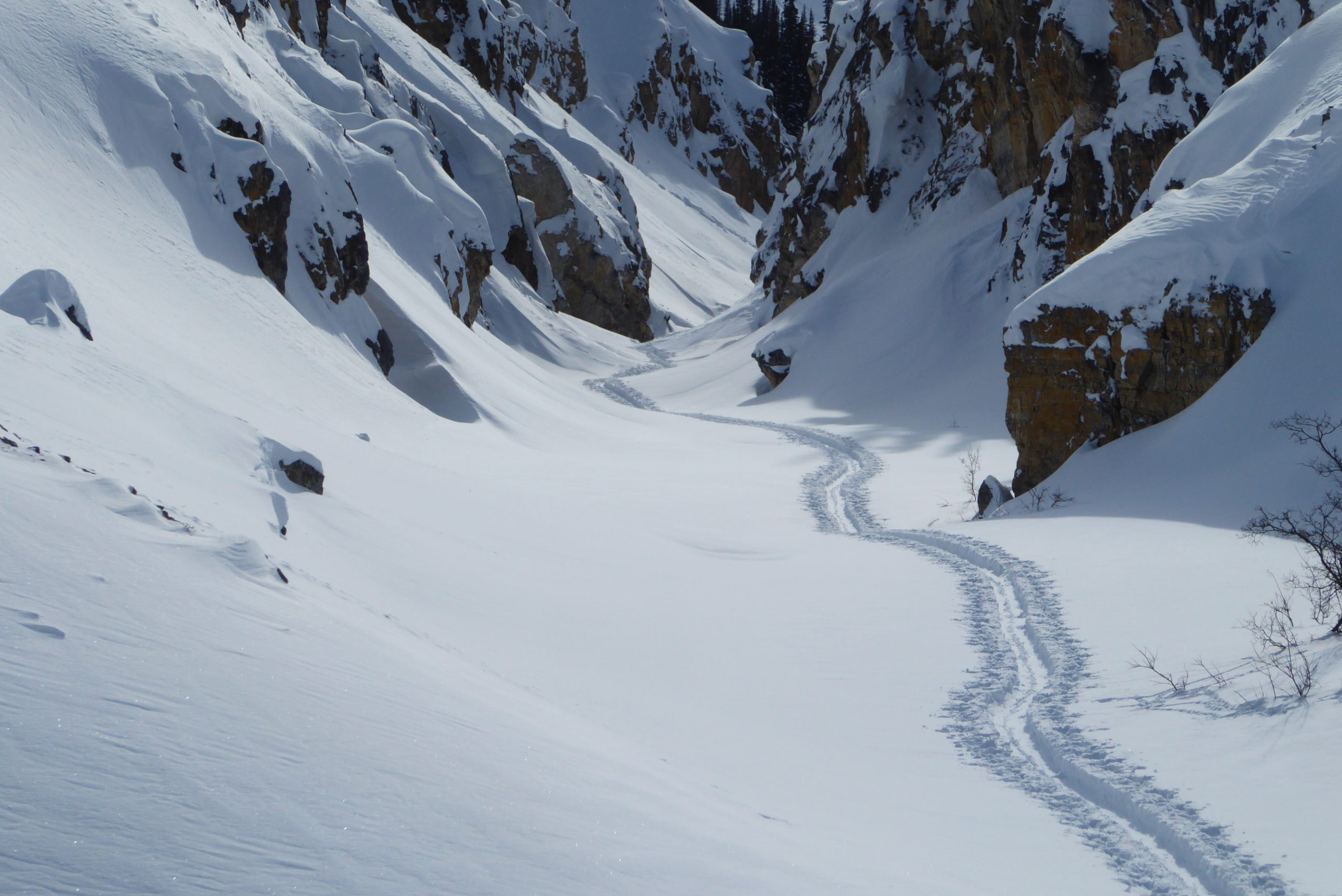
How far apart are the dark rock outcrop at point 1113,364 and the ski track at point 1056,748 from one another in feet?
14.9

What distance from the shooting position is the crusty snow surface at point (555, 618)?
342 cm

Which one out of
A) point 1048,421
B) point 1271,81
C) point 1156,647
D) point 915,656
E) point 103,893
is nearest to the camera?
point 103,893

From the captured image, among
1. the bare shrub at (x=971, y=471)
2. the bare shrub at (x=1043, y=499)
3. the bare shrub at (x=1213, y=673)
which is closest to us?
the bare shrub at (x=1213, y=673)

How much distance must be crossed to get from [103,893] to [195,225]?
1679 cm

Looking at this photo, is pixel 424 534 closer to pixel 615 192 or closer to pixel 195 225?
pixel 195 225

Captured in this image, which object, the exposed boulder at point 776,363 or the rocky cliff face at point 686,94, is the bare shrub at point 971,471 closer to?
the exposed boulder at point 776,363

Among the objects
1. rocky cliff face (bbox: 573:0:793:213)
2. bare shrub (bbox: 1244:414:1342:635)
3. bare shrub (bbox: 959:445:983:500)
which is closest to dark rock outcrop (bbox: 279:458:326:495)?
bare shrub (bbox: 1244:414:1342:635)

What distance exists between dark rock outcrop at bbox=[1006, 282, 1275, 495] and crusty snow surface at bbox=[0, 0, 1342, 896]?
19.8 inches

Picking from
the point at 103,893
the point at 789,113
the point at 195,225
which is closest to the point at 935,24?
the point at 195,225

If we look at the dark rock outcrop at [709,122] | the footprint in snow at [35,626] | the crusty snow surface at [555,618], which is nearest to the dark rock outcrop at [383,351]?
the crusty snow surface at [555,618]

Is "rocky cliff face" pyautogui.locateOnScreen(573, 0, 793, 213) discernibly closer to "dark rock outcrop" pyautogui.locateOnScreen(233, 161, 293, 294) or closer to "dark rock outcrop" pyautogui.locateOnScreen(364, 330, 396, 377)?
"dark rock outcrop" pyautogui.locateOnScreen(364, 330, 396, 377)

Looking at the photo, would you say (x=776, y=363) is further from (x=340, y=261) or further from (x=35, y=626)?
(x=35, y=626)

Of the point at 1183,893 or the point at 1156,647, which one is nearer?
the point at 1183,893

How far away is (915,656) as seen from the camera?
28.2 ft
